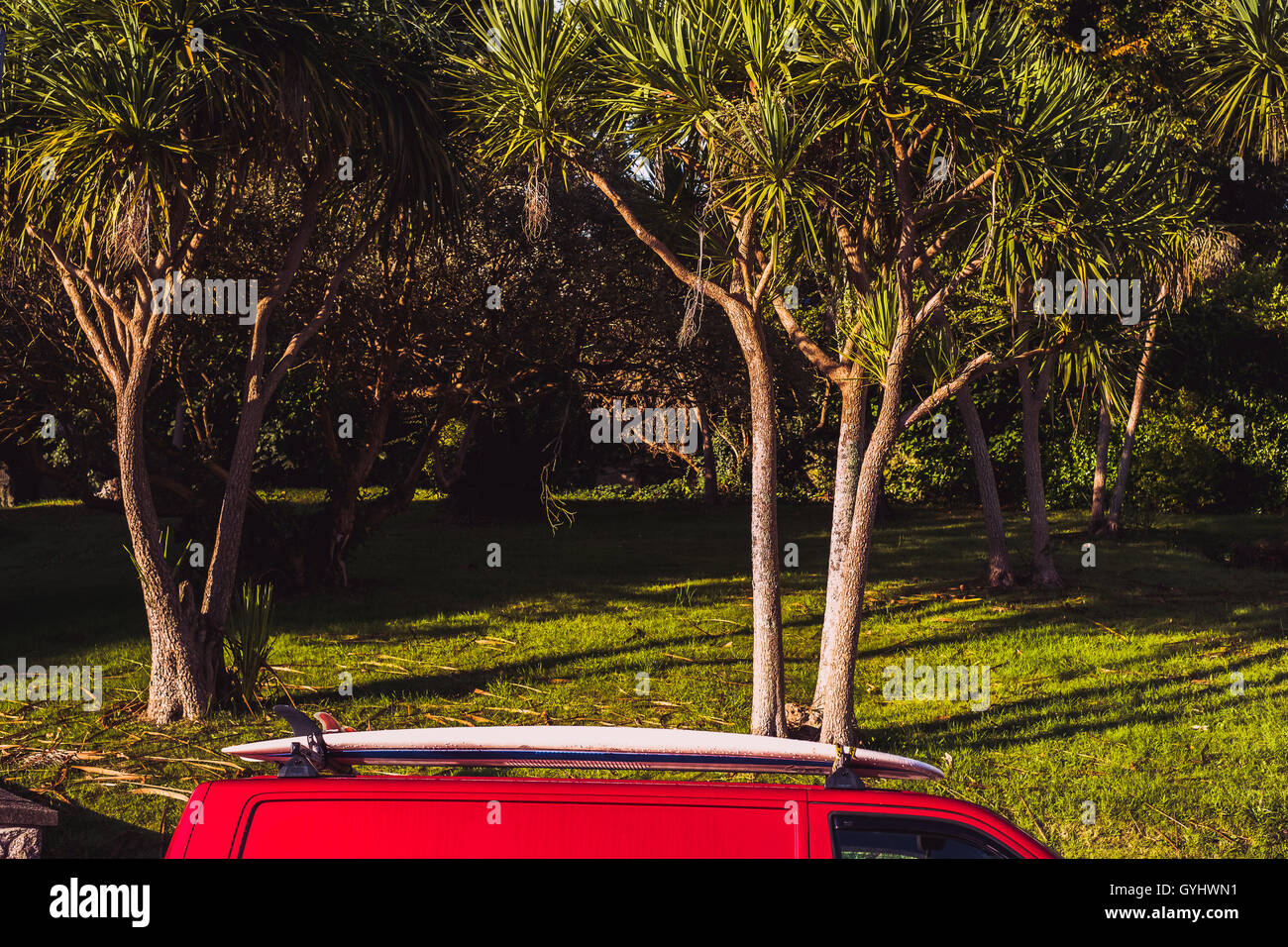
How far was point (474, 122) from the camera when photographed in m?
9.64

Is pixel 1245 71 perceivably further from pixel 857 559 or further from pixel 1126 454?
pixel 1126 454

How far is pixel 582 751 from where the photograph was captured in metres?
Result: 3.44

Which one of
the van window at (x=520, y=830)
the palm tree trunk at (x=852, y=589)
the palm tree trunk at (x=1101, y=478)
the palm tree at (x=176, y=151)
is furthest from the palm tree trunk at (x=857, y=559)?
→ the palm tree trunk at (x=1101, y=478)

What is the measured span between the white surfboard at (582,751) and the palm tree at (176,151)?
617cm

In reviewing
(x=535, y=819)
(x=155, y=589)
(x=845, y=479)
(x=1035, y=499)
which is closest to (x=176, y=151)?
(x=155, y=589)

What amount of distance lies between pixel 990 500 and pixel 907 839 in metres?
12.9

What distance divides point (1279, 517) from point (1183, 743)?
15.7 meters

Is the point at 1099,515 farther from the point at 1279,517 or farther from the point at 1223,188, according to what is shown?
the point at 1223,188

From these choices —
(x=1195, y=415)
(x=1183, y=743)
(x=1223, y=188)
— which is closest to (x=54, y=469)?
(x=1183, y=743)

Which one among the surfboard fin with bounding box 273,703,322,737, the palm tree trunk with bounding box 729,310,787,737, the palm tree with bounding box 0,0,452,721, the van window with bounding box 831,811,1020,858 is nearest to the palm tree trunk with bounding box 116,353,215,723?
the palm tree with bounding box 0,0,452,721

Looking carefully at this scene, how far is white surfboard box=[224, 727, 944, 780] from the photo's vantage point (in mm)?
3441

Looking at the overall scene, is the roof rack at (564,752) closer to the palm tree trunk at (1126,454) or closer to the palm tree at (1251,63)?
the palm tree at (1251,63)

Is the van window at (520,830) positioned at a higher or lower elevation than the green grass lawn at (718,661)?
higher

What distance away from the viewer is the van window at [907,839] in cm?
325
